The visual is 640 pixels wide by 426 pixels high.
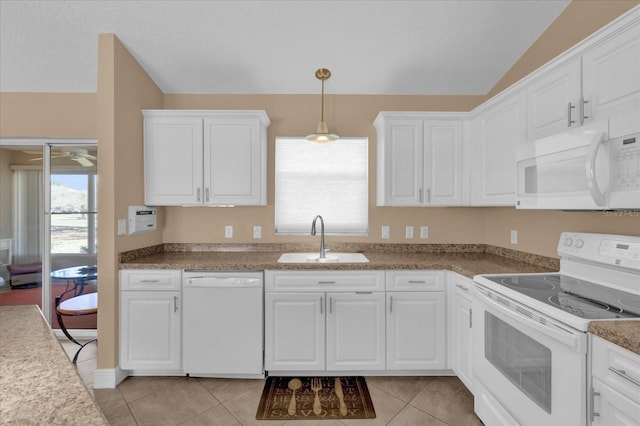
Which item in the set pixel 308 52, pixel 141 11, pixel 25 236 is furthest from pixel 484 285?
pixel 25 236

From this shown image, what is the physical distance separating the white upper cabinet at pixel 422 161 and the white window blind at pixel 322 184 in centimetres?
39

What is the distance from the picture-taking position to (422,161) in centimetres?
277

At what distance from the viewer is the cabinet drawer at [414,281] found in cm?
243

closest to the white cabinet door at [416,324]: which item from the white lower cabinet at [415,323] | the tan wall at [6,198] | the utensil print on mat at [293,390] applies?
the white lower cabinet at [415,323]

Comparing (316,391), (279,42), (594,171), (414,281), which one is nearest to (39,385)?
(316,391)

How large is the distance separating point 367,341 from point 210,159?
1.99 m

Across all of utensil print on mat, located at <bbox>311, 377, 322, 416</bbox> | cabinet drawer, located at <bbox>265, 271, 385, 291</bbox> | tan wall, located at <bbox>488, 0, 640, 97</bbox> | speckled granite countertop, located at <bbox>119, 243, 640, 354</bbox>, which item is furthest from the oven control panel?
utensil print on mat, located at <bbox>311, 377, 322, 416</bbox>

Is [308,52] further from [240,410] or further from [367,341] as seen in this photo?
[240,410]

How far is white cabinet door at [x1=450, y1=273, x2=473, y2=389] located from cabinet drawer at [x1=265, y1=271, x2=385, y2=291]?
56 centimetres

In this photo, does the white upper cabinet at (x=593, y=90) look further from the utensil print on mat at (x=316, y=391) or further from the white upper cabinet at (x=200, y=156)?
the utensil print on mat at (x=316, y=391)

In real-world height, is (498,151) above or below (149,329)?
above

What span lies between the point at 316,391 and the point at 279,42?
2679 mm

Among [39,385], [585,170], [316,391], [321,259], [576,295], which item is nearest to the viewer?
[39,385]

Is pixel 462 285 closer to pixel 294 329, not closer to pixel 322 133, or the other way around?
pixel 294 329
